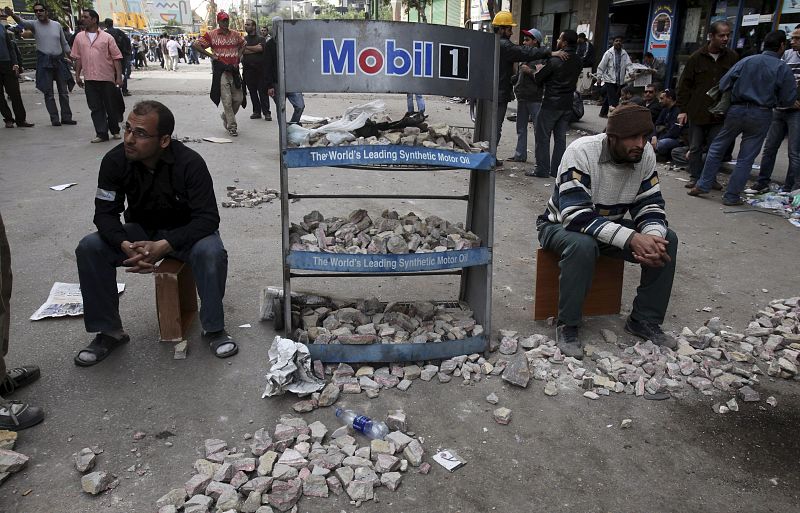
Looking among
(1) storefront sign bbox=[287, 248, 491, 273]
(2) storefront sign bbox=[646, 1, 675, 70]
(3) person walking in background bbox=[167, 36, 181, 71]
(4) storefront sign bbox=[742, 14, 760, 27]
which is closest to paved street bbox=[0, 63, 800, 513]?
(1) storefront sign bbox=[287, 248, 491, 273]

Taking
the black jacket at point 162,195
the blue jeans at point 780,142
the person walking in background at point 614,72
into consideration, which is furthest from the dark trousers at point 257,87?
the black jacket at point 162,195

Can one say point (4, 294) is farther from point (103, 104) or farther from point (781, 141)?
point (781, 141)

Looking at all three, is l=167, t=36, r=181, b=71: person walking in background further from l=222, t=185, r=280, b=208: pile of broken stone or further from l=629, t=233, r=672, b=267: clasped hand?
l=629, t=233, r=672, b=267: clasped hand

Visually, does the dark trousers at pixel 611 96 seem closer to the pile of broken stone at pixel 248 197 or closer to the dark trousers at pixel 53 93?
the pile of broken stone at pixel 248 197

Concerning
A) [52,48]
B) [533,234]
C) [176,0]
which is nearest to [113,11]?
→ [176,0]

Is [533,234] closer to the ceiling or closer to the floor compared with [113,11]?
closer to the floor

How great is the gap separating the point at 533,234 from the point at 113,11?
69507mm

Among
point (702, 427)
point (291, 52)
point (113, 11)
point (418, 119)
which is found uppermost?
point (113, 11)

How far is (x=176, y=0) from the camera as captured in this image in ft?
283

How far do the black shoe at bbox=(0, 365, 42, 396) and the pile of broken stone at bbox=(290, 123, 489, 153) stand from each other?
73.4 inches

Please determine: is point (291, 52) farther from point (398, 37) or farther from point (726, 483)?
point (726, 483)

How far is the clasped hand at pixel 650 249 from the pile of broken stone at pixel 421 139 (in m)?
1.00

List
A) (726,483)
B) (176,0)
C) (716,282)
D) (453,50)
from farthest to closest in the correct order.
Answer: (176,0) < (716,282) < (453,50) < (726,483)

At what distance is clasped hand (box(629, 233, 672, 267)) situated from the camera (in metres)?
3.35
